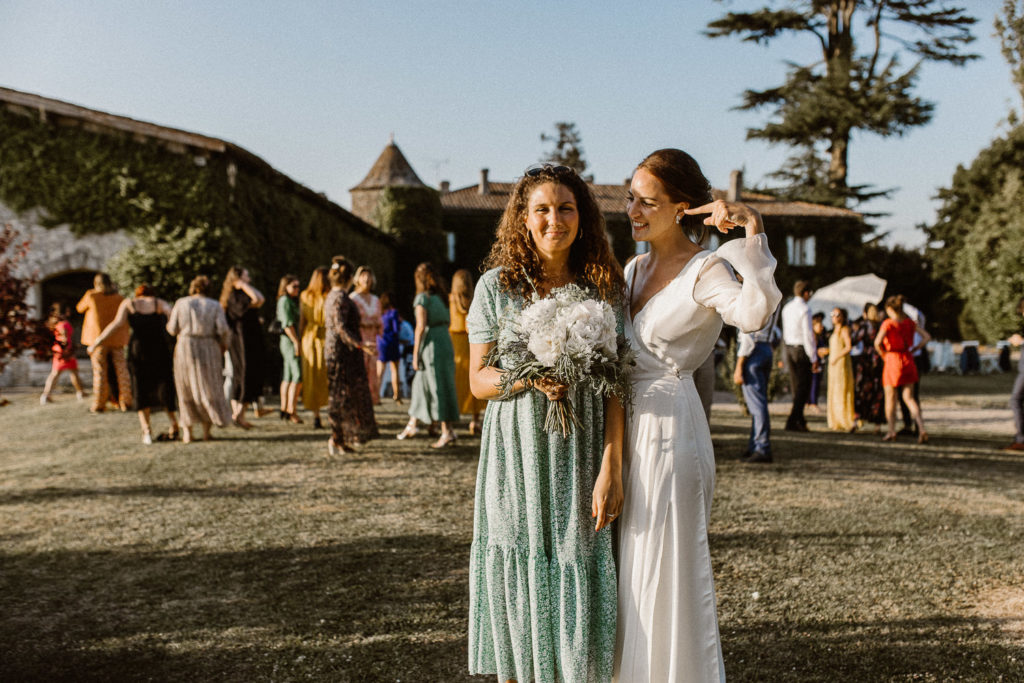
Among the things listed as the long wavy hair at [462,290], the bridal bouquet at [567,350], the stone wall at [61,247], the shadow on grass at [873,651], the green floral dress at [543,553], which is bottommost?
the shadow on grass at [873,651]

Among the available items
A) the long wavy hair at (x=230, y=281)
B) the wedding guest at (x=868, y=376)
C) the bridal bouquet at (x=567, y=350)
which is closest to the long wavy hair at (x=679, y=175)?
the bridal bouquet at (x=567, y=350)

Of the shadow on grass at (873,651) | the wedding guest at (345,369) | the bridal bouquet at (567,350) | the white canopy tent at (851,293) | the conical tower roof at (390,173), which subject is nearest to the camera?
the bridal bouquet at (567,350)

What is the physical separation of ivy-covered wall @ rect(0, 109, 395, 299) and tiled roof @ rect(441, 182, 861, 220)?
2100cm

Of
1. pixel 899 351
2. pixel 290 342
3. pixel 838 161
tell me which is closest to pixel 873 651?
pixel 899 351

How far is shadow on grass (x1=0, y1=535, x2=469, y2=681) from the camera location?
3.29 meters

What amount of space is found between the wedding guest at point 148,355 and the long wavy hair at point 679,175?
Answer: 25.5 feet

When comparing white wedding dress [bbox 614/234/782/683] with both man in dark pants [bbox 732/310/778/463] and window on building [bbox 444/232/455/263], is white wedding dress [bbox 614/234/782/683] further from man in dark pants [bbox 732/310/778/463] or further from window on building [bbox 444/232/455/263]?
window on building [bbox 444/232/455/263]

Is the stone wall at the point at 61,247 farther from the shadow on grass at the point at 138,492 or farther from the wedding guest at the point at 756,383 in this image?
the wedding guest at the point at 756,383

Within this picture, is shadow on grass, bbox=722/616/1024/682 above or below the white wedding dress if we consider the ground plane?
below

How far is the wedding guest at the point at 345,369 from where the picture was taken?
763 centimetres

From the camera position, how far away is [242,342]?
Result: 33.8ft

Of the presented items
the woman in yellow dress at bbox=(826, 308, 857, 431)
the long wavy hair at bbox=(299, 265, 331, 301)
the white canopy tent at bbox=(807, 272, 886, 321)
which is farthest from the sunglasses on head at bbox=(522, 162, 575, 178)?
the white canopy tent at bbox=(807, 272, 886, 321)

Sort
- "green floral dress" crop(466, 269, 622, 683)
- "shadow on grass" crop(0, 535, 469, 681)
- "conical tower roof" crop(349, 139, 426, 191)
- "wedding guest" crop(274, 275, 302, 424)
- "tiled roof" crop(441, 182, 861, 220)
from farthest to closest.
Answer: "tiled roof" crop(441, 182, 861, 220), "conical tower roof" crop(349, 139, 426, 191), "wedding guest" crop(274, 275, 302, 424), "shadow on grass" crop(0, 535, 469, 681), "green floral dress" crop(466, 269, 622, 683)

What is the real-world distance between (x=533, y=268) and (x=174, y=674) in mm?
2333
